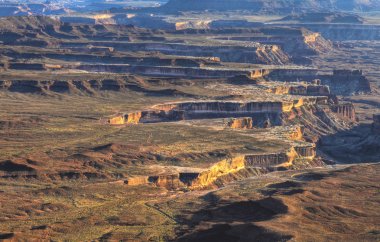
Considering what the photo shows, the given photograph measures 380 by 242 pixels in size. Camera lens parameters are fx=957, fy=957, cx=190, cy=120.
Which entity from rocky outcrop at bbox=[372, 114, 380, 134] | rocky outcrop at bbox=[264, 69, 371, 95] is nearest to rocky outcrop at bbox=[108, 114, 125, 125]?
rocky outcrop at bbox=[372, 114, 380, 134]

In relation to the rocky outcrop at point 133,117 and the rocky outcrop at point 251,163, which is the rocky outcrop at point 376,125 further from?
the rocky outcrop at point 133,117

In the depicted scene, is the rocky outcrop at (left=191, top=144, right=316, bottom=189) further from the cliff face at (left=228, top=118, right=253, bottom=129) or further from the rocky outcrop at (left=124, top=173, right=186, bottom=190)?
the cliff face at (left=228, top=118, right=253, bottom=129)

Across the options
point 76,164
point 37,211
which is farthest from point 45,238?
point 76,164

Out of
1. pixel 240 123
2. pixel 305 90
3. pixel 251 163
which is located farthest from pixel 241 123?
pixel 305 90

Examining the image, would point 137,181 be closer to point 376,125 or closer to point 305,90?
point 376,125

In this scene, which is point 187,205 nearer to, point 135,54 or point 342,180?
point 342,180

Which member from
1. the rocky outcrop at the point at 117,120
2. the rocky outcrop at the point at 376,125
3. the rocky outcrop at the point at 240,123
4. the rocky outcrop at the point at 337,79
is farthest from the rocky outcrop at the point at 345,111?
the rocky outcrop at the point at 117,120
